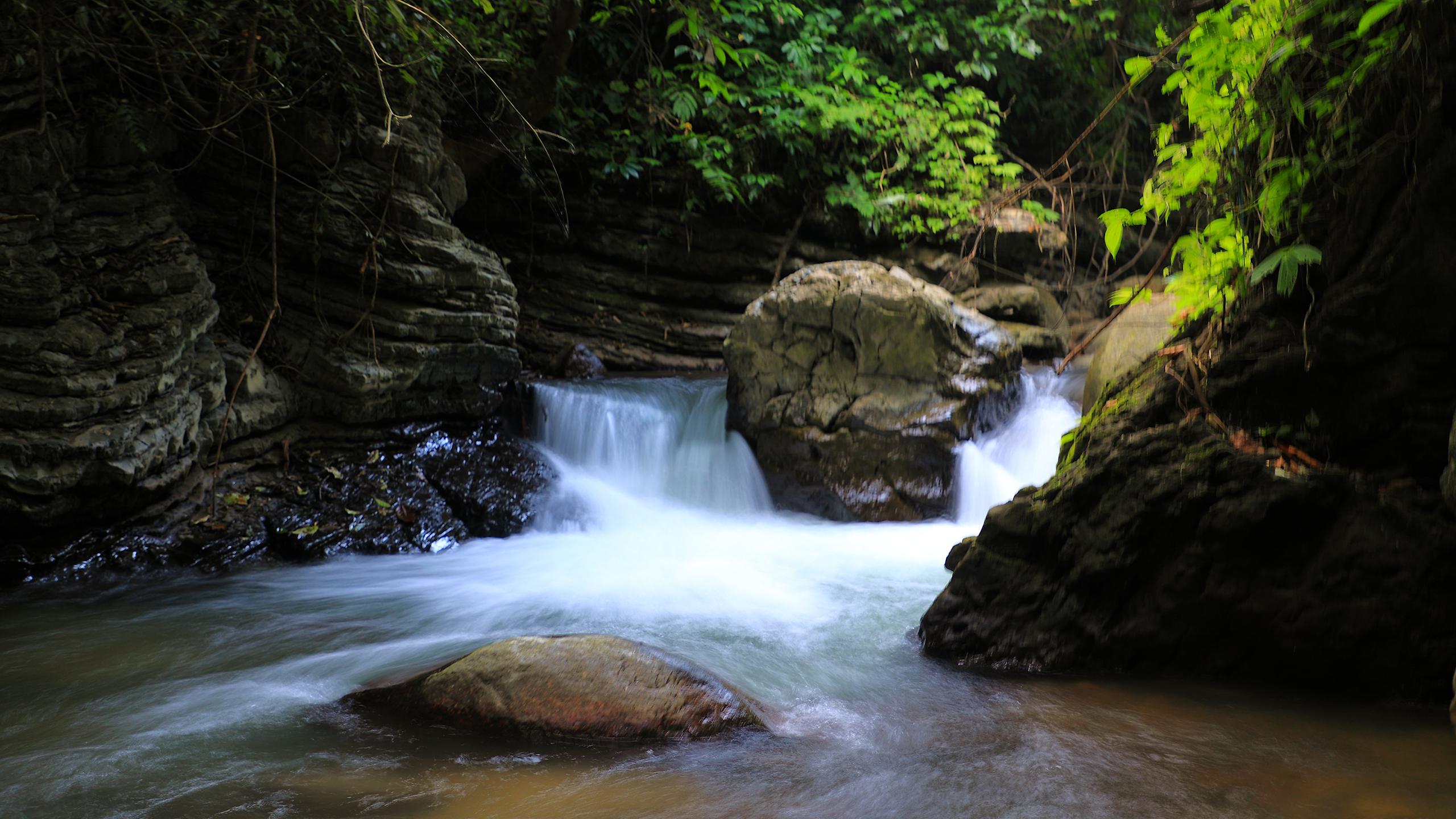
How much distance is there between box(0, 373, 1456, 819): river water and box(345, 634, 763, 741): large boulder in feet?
0.32

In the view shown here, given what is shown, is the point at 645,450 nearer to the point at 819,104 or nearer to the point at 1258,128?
the point at 819,104

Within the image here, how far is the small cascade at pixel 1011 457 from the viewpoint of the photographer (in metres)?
7.07

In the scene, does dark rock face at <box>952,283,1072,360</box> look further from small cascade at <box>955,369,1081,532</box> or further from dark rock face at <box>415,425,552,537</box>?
dark rock face at <box>415,425,552,537</box>

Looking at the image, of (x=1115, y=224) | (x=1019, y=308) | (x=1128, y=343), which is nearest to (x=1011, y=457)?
(x=1128, y=343)

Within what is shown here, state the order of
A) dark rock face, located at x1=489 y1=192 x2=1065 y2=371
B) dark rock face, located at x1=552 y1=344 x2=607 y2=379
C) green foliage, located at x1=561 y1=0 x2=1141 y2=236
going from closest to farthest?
dark rock face, located at x1=552 y1=344 x2=607 y2=379 < green foliage, located at x1=561 y1=0 x2=1141 y2=236 < dark rock face, located at x1=489 y1=192 x2=1065 y2=371

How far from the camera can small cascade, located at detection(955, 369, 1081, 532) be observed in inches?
279

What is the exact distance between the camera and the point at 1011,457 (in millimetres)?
7340

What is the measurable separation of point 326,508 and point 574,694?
13.7 ft

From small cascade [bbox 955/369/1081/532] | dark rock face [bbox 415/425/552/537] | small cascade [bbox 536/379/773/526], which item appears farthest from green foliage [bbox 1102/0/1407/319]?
dark rock face [bbox 415/425/552/537]

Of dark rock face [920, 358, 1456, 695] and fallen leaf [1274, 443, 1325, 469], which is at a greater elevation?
fallen leaf [1274, 443, 1325, 469]

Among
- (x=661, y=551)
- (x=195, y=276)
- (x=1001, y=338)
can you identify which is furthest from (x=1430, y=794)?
(x=195, y=276)

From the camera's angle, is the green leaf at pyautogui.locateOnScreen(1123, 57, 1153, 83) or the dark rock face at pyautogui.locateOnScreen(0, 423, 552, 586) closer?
the green leaf at pyautogui.locateOnScreen(1123, 57, 1153, 83)

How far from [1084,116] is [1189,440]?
434 inches

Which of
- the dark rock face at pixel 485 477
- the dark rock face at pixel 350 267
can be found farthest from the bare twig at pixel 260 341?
the dark rock face at pixel 485 477
